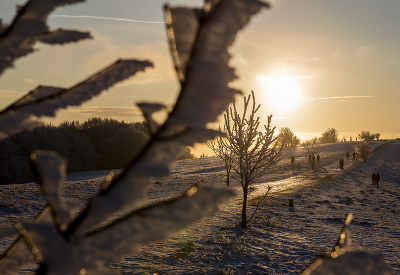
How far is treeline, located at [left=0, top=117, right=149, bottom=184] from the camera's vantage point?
24984mm

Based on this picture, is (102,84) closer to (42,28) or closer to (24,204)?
(42,28)

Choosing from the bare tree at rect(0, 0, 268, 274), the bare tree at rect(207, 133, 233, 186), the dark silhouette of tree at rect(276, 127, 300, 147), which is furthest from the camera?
the dark silhouette of tree at rect(276, 127, 300, 147)

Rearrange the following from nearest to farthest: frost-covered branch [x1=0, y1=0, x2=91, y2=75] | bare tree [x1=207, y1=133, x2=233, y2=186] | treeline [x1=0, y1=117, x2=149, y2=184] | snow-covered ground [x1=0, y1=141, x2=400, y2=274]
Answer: frost-covered branch [x1=0, y1=0, x2=91, y2=75] < snow-covered ground [x1=0, y1=141, x2=400, y2=274] < bare tree [x1=207, y1=133, x2=233, y2=186] < treeline [x1=0, y1=117, x2=149, y2=184]

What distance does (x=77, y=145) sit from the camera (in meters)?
32.1

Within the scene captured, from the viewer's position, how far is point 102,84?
0.68 m

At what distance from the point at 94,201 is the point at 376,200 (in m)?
20.4

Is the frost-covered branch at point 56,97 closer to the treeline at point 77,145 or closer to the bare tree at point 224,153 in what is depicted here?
the bare tree at point 224,153

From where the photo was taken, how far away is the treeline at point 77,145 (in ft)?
82.0

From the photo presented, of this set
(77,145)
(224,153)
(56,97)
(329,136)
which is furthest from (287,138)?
(56,97)

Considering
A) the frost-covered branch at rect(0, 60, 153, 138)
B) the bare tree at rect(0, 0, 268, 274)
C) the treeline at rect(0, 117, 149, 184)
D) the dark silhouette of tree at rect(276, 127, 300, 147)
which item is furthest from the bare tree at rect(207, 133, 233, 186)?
the dark silhouette of tree at rect(276, 127, 300, 147)

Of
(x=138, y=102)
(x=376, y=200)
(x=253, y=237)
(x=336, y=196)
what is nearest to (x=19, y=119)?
(x=138, y=102)

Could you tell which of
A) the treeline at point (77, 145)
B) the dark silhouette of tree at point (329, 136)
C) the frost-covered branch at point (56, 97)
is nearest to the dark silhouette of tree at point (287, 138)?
the dark silhouette of tree at point (329, 136)

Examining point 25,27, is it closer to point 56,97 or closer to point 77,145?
point 56,97

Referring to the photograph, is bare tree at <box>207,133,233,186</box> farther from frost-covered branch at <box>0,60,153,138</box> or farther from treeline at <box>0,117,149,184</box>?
frost-covered branch at <box>0,60,153,138</box>
